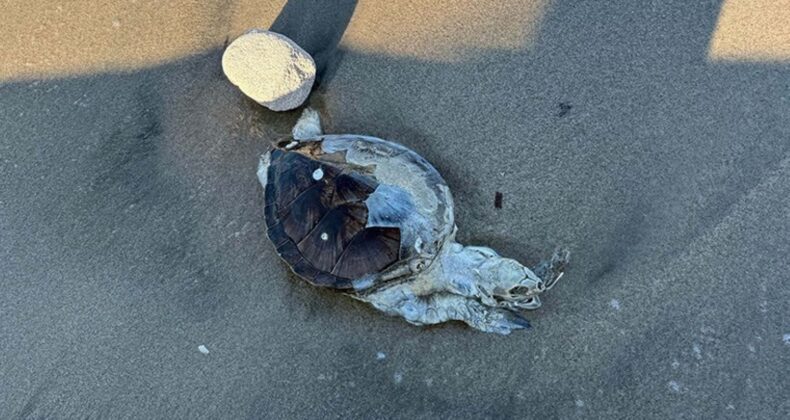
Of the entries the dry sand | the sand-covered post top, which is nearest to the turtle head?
the dry sand

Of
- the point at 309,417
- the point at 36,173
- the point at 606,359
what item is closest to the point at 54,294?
the point at 36,173

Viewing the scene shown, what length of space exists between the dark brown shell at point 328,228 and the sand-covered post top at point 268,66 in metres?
0.40

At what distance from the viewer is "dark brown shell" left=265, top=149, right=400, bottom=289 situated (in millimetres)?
2637

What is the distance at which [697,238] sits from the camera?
279 centimetres

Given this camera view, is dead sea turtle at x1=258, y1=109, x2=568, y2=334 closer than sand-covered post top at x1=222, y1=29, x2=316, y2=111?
Yes

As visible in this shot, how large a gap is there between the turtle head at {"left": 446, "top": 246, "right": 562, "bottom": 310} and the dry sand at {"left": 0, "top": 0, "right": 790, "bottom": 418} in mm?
145

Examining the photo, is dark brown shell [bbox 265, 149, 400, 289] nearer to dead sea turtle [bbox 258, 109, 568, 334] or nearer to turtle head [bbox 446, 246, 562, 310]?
dead sea turtle [bbox 258, 109, 568, 334]

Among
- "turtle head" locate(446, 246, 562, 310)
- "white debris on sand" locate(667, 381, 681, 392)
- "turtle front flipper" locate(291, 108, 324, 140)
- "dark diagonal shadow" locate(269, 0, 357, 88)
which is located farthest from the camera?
"dark diagonal shadow" locate(269, 0, 357, 88)

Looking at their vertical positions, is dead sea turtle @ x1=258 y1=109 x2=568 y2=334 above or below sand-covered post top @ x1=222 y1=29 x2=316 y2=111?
below

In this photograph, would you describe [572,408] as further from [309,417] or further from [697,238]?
[309,417]

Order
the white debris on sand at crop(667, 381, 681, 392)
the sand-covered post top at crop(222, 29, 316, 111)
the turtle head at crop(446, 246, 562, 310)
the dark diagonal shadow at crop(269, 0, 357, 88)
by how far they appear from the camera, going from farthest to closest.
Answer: the dark diagonal shadow at crop(269, 0, 357, 88), the sand-covered post top at crop(222, 29, 316, 111), the white debris on sand at crop(667, 381, 681, 392), the turtle head at crop(446, 246, 562, 310)

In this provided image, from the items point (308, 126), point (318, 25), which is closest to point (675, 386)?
point (308, 126)

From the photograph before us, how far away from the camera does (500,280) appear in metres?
2.58

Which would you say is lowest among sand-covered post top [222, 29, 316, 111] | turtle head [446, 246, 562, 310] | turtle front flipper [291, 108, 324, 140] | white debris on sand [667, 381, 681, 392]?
white debris on sand [667, 381, 681, 392]
